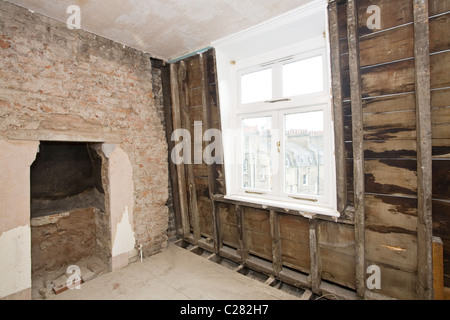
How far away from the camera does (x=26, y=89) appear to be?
78.7 inches

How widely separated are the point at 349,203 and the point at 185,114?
7.81 ft

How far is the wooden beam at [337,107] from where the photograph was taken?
187 centimetres

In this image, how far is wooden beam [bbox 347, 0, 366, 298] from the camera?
1.77 meters

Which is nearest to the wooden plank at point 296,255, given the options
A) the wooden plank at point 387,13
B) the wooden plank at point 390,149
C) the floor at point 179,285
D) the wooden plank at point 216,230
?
the floor at point 179,285

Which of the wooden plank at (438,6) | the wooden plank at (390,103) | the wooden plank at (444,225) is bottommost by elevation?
the wooden plank at (444,225)

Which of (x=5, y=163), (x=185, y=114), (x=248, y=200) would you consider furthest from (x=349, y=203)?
(x=5, y=163)

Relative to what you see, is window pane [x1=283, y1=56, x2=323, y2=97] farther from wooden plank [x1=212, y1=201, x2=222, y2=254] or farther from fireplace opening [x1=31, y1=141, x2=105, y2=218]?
fireplace opening [x1=31, y1=141, x2=105, y2=218]

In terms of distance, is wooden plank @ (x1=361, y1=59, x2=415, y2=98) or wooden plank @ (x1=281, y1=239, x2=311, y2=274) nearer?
wooden plank @ (x1=361, y1=59, x2=415, y2=98)

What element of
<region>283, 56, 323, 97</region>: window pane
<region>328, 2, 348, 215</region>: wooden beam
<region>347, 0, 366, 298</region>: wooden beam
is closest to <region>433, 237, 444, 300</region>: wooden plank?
<region>347, 0, 366, 298</region>: wooden beam

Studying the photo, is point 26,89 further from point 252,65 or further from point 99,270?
point 252,65

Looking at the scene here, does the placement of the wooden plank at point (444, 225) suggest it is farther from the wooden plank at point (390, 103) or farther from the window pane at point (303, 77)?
the window pane at point (303, 77)

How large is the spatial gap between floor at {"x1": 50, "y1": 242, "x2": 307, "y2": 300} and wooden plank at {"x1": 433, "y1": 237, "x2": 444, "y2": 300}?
3.42 feet

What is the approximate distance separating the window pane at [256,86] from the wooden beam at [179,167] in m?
1.06

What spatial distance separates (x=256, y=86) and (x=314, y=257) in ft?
6.72
